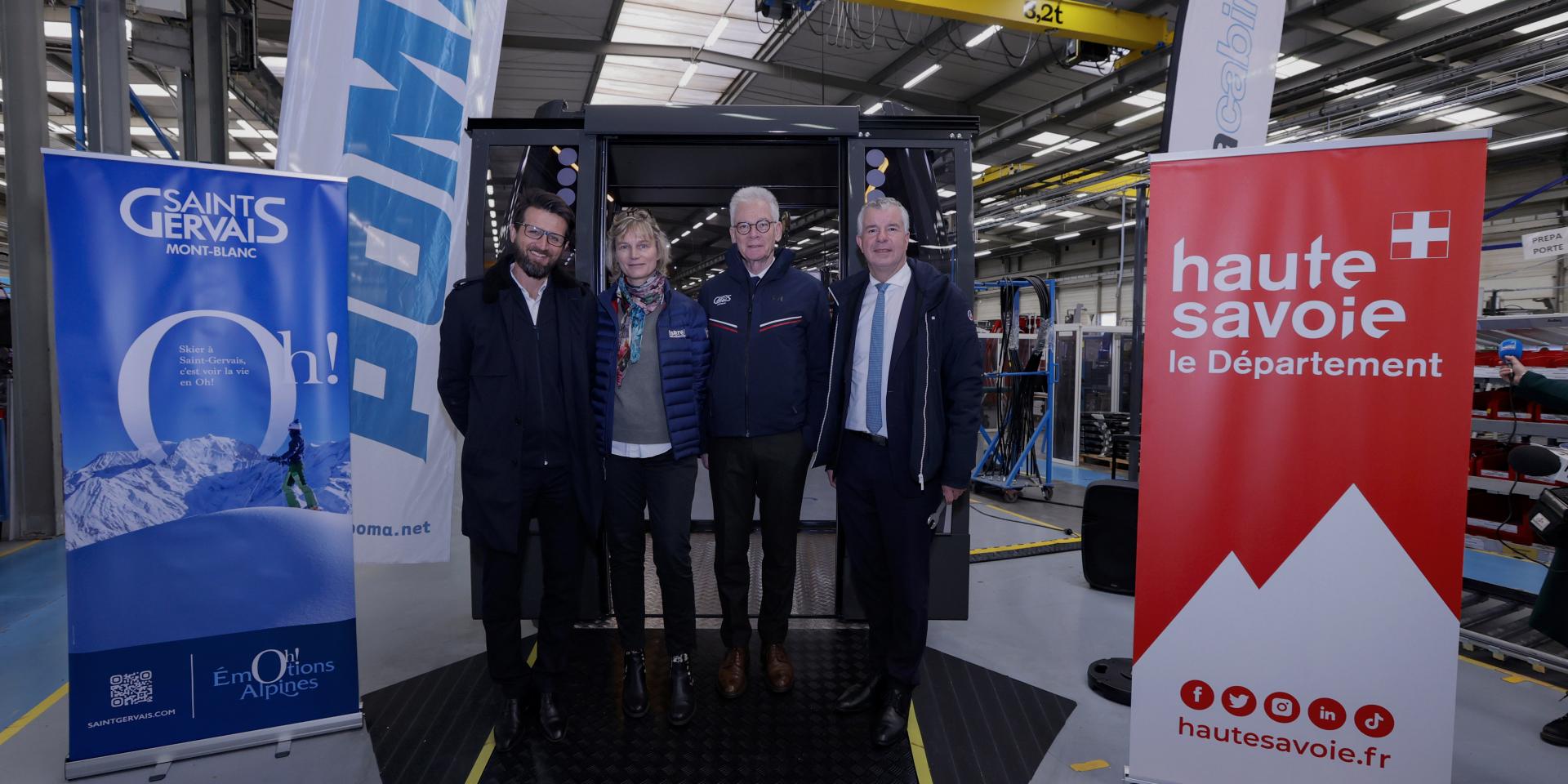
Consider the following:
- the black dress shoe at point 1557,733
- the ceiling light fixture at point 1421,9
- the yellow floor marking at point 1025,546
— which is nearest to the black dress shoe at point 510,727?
the yellow floor marking at point 1025,546

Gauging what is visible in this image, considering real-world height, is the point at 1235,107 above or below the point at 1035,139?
below

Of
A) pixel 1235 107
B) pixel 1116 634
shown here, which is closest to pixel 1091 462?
pixel 1116 634

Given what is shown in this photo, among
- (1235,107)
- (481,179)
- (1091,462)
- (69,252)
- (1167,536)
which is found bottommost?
(1091,462)

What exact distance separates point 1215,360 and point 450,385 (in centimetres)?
220

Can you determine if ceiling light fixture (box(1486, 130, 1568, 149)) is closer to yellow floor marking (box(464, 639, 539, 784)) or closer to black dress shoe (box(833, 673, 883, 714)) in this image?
black dress shoe (box(833, 673, 883, 714))

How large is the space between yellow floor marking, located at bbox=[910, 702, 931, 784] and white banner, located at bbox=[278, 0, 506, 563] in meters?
2.26

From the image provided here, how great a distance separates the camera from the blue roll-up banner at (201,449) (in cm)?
206

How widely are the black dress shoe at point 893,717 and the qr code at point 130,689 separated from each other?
86.6 inches

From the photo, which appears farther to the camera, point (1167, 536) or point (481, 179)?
point (481, 179)

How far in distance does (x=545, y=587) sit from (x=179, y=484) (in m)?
1.10

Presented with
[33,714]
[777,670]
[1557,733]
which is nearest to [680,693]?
[777,670]

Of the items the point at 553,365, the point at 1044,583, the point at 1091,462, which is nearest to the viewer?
the point at 553,365

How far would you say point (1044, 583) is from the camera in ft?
13.5

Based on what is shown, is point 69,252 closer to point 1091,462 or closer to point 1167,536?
point 1167,536
